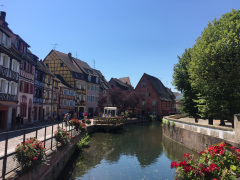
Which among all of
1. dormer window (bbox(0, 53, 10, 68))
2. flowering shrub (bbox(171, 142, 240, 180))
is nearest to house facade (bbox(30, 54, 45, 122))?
dormer window (bbox(0, 53, 10, 68))

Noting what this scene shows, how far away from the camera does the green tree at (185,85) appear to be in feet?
79.9

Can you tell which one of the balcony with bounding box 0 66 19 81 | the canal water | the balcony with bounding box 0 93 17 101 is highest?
the balcony with bounding box 0 66 19 81

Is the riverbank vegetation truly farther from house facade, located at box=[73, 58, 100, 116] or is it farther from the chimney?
house facade, located at box=[73, 58, 100, 116]

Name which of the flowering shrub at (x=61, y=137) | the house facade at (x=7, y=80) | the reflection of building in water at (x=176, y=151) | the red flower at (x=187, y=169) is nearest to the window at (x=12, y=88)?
the house facade at (x=7, y=80)

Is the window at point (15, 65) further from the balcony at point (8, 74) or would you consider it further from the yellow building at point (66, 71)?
the yellow building at point (66, 71)

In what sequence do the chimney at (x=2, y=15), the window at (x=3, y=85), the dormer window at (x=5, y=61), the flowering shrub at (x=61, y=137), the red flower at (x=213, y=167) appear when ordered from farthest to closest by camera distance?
the chimney at (x=2, y=15), the dormer window at (x=5, y=61), the window at (x=3, y=85), the flowering shrub at (x=61, y=137), the red flower at (x=213, y=167)

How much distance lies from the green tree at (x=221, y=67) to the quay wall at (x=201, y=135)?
6.89ft

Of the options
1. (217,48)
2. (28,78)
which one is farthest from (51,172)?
(28,78)

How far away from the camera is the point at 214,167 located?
407cm

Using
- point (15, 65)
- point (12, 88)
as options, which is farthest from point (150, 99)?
point (12, 88)

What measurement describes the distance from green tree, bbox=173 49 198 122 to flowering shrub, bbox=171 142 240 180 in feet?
67.0

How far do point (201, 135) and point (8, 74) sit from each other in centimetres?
1967

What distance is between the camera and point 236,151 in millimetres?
4727

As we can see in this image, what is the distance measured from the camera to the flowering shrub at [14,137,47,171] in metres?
6.29
